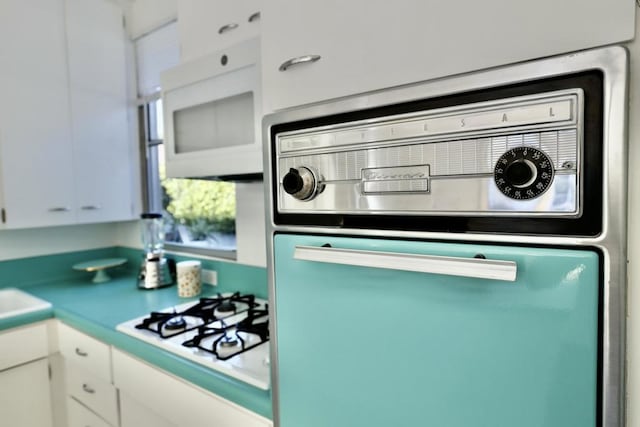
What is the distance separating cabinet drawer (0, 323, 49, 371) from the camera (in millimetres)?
1550

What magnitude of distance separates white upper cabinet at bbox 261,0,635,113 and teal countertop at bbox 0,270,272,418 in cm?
70

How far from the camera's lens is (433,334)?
555 mm

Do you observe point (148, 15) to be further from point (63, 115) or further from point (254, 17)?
point (254, 17)

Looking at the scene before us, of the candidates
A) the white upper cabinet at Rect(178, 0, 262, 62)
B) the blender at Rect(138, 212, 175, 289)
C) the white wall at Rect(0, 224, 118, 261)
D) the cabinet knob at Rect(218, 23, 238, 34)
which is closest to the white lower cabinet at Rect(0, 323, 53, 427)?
the blender at Rect(138, 212, 175, 289)

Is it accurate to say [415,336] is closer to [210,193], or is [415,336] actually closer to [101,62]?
[210,193]

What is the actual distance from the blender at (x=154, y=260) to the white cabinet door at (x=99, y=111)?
0.20m

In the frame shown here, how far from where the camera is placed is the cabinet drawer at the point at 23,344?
155cm

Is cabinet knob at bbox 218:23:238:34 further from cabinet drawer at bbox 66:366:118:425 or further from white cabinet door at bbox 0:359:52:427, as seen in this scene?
white cabinet door at bbox 0:359:52:427

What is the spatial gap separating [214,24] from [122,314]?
117 centimetres

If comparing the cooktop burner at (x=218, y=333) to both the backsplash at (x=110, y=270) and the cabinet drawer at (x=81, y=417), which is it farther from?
the cabinet drawer at (x=81, y=417)

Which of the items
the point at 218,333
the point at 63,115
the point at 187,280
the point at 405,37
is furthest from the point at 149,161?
the point at 405,37

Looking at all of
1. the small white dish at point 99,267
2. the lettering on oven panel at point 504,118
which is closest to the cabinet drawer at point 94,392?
the small white dish at point 99,267

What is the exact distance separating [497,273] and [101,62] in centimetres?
239

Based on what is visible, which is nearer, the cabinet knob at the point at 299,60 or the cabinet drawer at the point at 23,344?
the cabinet knob at the point at 299,60
